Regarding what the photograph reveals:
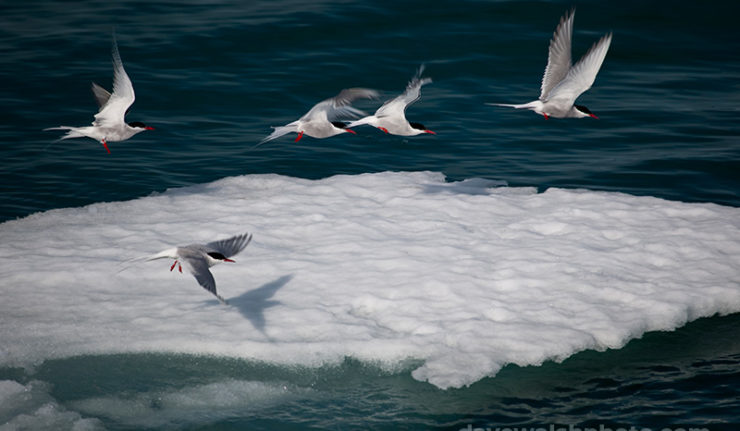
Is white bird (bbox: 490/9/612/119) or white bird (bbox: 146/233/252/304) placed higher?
white bird (bbox: 490/9/612/119)

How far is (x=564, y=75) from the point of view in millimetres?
9617

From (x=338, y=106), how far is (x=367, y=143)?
4.76m

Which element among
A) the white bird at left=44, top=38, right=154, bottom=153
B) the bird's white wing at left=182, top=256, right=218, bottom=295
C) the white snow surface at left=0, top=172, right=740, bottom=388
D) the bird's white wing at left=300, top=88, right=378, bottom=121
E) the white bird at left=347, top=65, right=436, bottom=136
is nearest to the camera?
the bird's white wing at left=182, top=256, right=218, bottom=295

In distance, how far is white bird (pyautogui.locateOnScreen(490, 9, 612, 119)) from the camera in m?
8.93

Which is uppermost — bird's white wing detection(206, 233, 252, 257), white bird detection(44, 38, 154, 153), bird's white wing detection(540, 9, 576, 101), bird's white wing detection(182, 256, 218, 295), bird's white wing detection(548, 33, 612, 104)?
bird's white wing detection(540, 9, 576, 101)

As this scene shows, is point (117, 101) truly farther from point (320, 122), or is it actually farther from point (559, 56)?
point (559, 56)

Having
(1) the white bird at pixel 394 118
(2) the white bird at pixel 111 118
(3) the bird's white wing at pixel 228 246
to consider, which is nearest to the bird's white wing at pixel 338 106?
(1) the white bird at pixel 394 118

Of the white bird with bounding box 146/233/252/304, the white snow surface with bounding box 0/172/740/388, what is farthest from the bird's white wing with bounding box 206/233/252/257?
the white snow surface with bounding box 0/172/740/388

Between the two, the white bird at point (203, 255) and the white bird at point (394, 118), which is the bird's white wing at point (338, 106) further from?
the white bird at point (203, 255)

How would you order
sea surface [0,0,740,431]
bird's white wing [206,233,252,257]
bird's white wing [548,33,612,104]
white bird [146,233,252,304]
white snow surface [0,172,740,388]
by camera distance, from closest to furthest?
sea surface [0,0,740,431], white bird [146,233,252,304], white snow surface [0,172,740,388], bird's white wing [206,233,252,257], bird's white wing [548,33,612,104]

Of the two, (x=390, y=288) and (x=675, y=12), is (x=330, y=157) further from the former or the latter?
(x=675, y=12)

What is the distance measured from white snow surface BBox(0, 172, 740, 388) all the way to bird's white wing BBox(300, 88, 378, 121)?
1254mm

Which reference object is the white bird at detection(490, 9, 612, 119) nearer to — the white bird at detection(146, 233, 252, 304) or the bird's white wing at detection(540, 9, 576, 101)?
the bird's white wing at detection(540, 9, 576, 101)

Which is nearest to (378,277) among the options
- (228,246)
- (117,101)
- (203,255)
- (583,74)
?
(228,246)
